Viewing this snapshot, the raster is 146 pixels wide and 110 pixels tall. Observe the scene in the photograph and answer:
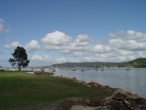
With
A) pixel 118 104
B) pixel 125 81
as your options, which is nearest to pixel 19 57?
pixel 125 81

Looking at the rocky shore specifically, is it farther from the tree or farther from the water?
the tree

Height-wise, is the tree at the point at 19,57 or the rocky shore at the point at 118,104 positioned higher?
the tree at the point at 19,57

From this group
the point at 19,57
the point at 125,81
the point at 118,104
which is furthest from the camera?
the point at 19,57

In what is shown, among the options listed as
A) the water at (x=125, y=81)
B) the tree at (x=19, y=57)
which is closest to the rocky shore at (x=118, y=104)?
the water at (x=125, y=81)

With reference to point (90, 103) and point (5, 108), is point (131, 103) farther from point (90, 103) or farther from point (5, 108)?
point (5, 108)

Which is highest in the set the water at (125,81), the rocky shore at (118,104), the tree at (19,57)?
the tree at (19,57)

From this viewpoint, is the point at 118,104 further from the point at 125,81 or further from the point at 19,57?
the point at 19,57

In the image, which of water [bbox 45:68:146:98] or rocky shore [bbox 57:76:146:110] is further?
water [bbox 45:68:146:98]

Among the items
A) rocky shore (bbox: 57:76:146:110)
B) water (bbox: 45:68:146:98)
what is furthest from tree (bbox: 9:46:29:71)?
rocky shore (bbox: 57:76:146:110)

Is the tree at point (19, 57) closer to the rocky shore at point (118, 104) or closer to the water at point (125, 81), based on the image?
the water at point (125, 81)

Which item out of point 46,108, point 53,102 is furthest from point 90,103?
point 46,108

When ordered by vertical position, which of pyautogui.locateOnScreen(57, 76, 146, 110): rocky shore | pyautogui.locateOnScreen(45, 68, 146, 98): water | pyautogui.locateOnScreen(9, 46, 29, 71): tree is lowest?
pyautogui.locateOnScreen(45, 68, 146, 98): water

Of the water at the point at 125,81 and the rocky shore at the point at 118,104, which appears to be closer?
the rocky shore at the point at 118,104

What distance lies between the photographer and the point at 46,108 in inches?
581
